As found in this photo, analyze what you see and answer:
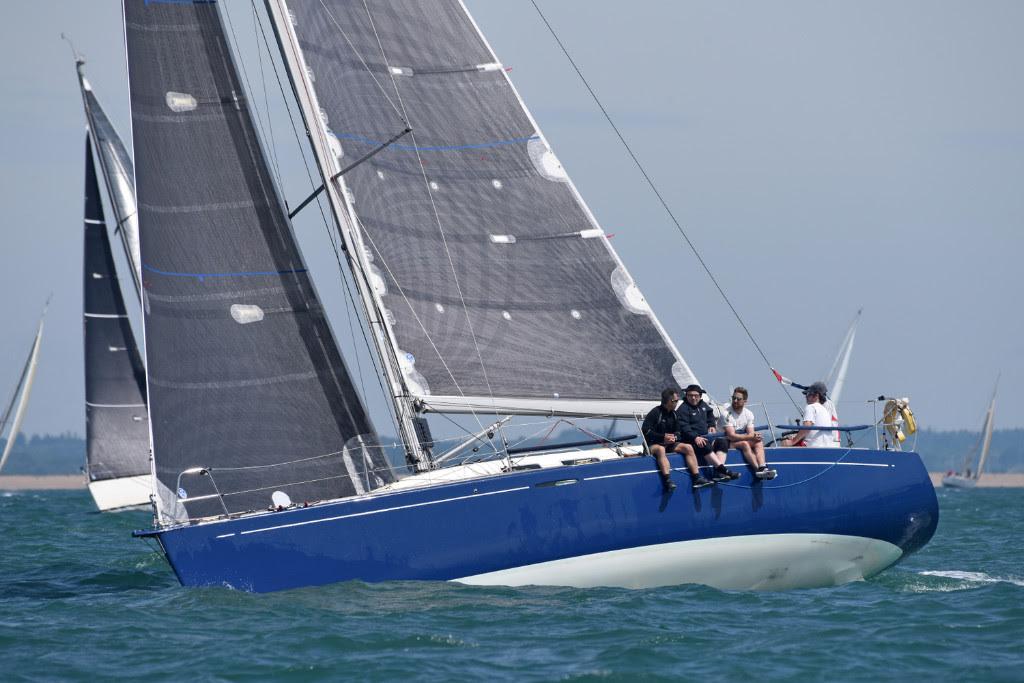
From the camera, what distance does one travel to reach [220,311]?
45.0ft

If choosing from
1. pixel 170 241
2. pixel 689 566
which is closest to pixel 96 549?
pixel 170 241

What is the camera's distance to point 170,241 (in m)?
13.7

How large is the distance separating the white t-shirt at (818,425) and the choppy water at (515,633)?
139 cm

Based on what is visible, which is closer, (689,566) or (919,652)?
(919,652)

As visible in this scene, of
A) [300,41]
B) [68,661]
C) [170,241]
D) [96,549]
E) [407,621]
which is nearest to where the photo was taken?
[68,661]

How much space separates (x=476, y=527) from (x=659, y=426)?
1923 millimetres

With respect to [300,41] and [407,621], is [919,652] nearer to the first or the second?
[407,621]

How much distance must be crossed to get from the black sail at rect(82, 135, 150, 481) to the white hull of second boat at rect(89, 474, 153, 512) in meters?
0.12

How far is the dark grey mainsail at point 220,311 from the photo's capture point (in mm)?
13344

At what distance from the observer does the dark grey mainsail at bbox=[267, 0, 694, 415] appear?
46.3 feet

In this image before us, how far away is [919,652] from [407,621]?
3.77 m

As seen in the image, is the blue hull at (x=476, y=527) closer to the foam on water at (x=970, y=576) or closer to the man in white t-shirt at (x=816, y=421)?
the man in white t-shirt at (x=816, y=421)

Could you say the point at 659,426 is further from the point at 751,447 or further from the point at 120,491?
the point at 120,491

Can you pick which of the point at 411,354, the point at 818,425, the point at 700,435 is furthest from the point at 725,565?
the point at 411,354
